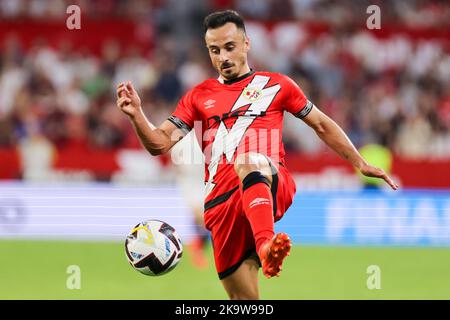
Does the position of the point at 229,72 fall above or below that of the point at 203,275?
above

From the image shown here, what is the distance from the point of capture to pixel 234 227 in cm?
648

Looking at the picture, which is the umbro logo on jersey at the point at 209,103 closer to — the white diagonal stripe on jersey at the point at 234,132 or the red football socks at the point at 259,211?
the white diagonal stripe on jersey at the point at 234,132

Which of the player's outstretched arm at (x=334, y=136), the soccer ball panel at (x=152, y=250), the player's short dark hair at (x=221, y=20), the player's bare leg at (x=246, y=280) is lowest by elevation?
the player's bare leg at (x=246, y=280)

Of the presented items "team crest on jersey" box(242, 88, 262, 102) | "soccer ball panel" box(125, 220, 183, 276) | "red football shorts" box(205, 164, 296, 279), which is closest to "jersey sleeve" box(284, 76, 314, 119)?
"team crest on jersey" box(242, 88, 262, 102)

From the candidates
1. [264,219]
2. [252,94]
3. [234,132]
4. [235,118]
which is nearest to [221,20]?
[252,94]

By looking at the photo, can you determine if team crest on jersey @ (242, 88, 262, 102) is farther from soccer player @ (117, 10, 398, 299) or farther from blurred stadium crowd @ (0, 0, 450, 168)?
blurred stadium crowd @ (0, 0, 450, 168)

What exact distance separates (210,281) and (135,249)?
3823 mm

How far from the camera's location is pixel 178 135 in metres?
6.81

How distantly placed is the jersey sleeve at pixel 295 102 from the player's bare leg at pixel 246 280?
112 centimetres

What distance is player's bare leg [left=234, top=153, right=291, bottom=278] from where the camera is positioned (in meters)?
5.68

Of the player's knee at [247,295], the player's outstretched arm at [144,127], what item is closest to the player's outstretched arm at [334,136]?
the player's outstretched arm at [144,127]

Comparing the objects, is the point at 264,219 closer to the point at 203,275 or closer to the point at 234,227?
the point at 234,227

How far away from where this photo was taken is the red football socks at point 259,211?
5.99 m

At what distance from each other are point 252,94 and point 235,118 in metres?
0.22
